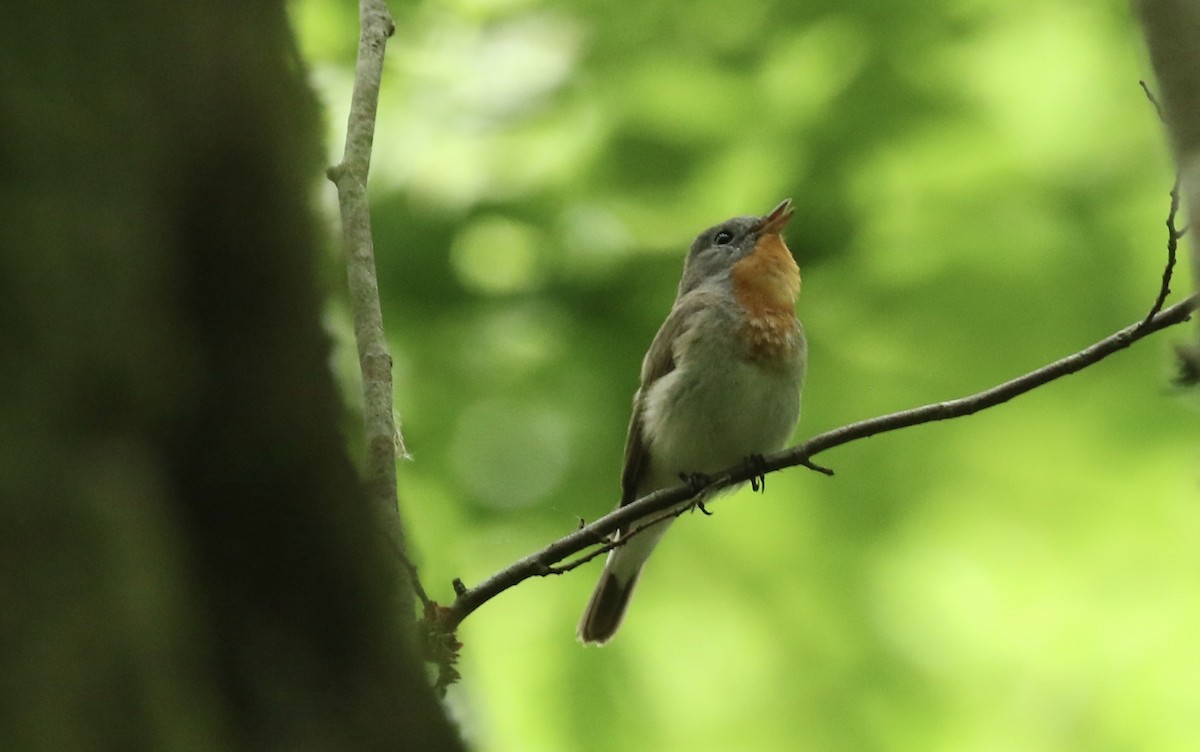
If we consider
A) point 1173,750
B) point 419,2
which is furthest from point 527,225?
point 1173,750

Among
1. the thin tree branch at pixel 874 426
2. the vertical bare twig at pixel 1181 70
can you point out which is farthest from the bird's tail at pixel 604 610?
the vertical bare twig at pixel 1181 70

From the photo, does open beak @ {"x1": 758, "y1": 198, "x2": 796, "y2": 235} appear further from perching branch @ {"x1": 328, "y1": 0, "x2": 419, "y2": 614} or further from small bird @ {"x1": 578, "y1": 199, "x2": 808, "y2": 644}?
perching branch @ {"x1": 328, "y1": 0, "x2": 419, "y2": 614}

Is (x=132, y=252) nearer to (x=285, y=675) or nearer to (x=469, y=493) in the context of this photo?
(x=285, y=675)

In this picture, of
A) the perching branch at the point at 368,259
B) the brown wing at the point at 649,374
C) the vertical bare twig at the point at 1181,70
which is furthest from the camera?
the brown wing at the point at 649,374

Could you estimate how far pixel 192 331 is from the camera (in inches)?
48.3

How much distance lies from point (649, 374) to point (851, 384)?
98cm

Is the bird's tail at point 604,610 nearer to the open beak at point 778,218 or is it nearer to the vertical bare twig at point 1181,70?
the open beak at point 778,218

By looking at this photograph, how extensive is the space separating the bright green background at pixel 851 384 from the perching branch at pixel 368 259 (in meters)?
2.04

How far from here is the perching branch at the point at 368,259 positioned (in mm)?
3293

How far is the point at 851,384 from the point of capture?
622cm

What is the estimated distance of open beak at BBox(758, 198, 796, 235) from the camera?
616cm

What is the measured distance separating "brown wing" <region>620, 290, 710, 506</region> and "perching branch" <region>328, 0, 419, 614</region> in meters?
2.23

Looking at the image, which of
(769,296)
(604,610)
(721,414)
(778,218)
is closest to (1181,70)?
(721,414)

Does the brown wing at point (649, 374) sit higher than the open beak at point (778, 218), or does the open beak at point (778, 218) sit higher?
Answer: the open beak at point (778, 218)
